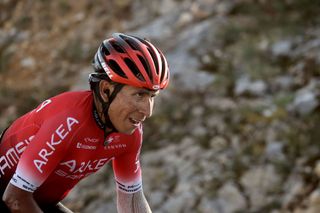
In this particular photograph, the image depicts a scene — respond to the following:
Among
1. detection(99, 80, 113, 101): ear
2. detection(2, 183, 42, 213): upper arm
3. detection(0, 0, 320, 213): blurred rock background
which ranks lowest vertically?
detection(0, 0, 320, 213): blurred rock background

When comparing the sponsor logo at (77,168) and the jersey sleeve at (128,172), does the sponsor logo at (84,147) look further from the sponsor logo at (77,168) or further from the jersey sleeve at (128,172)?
the jersey sleeve at (128,172)

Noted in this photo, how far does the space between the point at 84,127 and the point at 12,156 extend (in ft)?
1.80

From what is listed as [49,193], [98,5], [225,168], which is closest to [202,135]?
[225,168]

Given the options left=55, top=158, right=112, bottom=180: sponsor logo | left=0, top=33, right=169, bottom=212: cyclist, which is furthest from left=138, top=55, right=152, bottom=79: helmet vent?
left=55, top=158, right=112, bottom=180: sponsor logo

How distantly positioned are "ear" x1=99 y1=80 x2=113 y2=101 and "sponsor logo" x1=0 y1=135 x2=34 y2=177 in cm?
53

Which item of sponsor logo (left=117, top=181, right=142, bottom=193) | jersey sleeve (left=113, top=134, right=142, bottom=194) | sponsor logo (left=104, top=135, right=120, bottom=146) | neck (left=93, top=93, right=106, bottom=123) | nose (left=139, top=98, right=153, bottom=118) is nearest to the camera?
nose (left=139, top=98, right=153, bottom=118)

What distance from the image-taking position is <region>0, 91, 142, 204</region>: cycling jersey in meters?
3.68

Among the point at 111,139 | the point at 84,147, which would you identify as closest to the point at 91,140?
the point at 84,147

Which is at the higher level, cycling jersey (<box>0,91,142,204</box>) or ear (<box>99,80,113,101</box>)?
ear (<box>99,80,113,101</box>)

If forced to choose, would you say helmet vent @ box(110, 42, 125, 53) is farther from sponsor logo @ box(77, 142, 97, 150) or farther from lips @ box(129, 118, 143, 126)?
sponsor logo @ box(77, 142, 97, 150)

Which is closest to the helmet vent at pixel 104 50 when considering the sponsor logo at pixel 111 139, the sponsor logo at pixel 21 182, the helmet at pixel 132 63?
the helmet at pixel 132 63

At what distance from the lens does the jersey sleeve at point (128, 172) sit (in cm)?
436

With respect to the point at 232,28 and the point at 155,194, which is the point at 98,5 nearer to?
the point at 232,28

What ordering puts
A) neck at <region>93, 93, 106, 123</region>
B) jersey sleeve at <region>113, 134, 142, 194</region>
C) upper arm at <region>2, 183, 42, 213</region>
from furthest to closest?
jersey sleeve at <region>113, 134, 142, 194</region>, neck at <region>93, 93, 106, 123</region>, upper arm at <region>2, 183, 42, 213</region>
